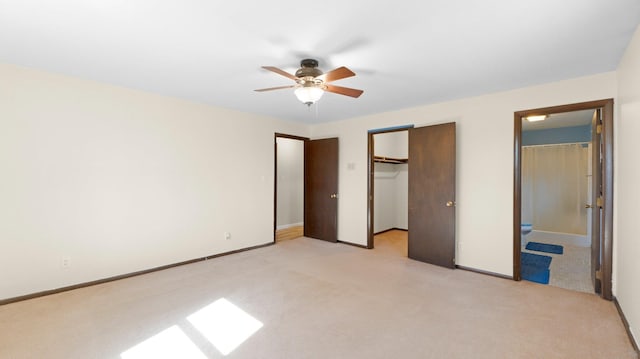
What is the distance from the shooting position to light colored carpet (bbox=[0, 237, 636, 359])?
6.64 ft

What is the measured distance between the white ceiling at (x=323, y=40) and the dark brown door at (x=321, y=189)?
87.9 inches

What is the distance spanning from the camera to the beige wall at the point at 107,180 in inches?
109

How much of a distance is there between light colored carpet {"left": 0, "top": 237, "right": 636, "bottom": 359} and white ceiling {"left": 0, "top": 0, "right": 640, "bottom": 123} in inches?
90.7

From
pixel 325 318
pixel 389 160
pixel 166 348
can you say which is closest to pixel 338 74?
pixel 325 318

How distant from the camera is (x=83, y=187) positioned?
→ 3.13 meters

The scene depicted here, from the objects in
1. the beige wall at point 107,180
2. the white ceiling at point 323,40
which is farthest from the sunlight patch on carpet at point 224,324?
the white ceiling at point 323,40

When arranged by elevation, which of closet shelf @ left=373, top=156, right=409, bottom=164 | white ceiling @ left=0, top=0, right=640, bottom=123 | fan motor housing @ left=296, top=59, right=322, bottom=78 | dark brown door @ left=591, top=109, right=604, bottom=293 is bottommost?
dark brown door @ left=591, top=109, right=604, bottom=293

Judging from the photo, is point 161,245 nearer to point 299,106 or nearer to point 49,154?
point 49,154

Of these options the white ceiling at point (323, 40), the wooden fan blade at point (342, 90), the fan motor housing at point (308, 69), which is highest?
the white ceiling at point (323, 40)

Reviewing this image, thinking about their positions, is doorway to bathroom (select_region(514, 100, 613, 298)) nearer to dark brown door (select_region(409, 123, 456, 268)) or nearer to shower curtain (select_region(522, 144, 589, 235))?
shower curtain (select_region(522, 144, 589, 235))

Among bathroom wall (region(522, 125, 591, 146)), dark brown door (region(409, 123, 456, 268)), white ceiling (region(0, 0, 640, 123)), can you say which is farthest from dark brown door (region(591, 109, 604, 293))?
bathroom wall (region(522, 125, 591, 146))

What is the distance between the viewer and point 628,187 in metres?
2.29

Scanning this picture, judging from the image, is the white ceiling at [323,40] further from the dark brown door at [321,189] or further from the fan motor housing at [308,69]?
the dark brown door at [321,189]

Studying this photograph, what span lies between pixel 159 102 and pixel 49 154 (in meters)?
1.29
